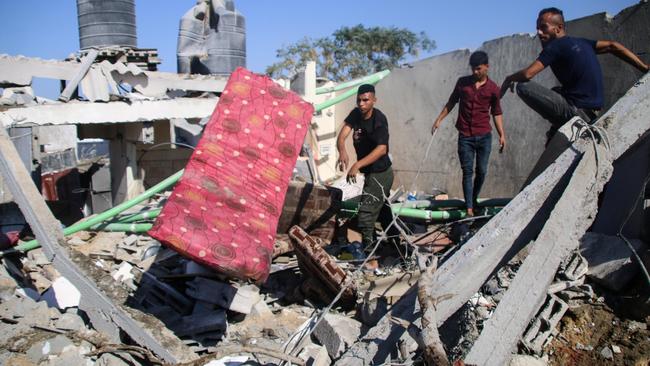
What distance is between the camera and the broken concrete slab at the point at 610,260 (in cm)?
372

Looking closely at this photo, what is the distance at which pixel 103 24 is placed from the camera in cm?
927

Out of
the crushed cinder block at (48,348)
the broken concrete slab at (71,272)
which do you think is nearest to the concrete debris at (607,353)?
the broken concrete slab at (71,272)

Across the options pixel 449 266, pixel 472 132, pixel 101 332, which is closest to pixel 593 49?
pixel 472 132

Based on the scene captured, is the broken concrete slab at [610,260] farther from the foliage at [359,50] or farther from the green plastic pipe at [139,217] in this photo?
the foliage at [359,50]

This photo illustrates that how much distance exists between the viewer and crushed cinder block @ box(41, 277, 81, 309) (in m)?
4.42

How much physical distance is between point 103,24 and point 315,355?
811 centimetres

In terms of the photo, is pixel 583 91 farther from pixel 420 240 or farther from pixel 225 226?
pixel 225 226

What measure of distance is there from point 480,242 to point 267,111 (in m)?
2.93

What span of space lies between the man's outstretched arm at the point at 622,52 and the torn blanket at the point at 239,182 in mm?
2770

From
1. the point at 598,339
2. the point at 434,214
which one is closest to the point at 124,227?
the point at 434,214

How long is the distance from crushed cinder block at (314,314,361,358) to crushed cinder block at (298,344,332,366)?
8 centimetres

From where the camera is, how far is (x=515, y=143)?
22.5 feet

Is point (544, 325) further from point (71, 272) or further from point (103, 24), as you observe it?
point (103, 24)

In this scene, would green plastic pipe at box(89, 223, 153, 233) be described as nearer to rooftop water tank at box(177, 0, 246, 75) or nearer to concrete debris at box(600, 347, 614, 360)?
concrete debris at box(600, 347, 614, 360)
